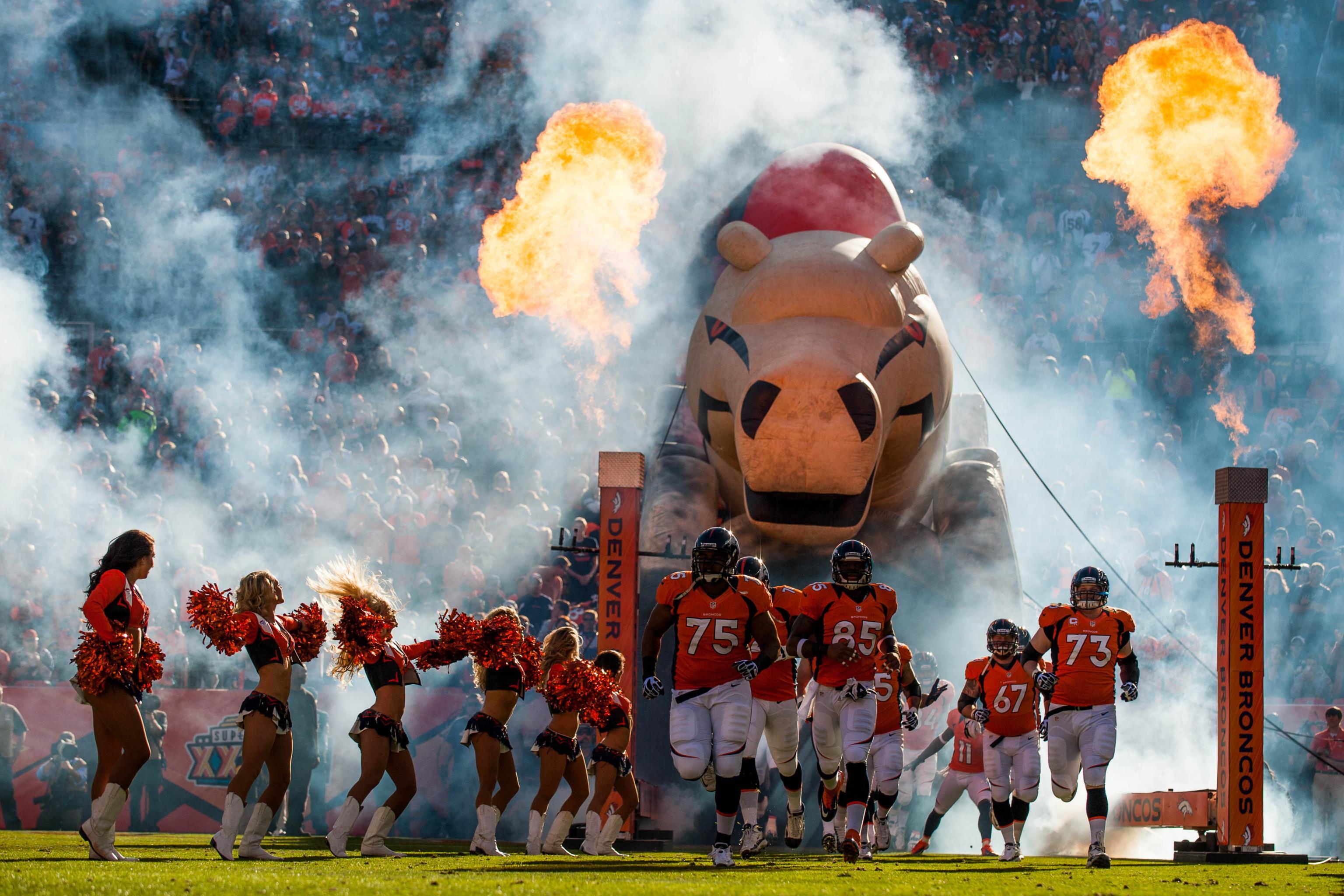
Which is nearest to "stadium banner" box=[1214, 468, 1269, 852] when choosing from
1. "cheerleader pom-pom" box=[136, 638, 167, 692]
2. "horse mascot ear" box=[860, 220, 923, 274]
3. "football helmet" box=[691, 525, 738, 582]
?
"horse mascot ear" box=[860, 220, 923, 274]

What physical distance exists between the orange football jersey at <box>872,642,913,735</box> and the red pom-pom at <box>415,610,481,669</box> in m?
2.79

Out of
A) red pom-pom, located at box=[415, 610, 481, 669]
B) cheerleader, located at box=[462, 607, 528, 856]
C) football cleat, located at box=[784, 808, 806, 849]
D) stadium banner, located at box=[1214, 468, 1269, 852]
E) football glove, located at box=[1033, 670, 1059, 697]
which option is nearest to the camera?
red pom-pom, located at box=[415, 610, 481, 669]

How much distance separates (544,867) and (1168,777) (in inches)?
333

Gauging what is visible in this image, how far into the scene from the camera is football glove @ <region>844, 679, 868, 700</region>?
929cm

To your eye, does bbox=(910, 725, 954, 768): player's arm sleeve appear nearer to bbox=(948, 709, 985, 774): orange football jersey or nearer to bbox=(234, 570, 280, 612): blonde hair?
bbox=(948, 709, 985, 774): orange football jersey

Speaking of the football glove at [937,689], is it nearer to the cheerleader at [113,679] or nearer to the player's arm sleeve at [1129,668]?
the player's arm sleeve at [1129,668]

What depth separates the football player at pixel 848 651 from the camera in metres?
9.27

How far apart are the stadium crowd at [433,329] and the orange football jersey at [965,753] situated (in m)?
4.18

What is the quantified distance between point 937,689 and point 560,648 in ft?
11.9

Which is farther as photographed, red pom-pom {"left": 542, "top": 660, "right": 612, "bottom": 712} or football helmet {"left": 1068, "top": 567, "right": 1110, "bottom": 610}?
football helmet {"left": 1068, "top": 567, "right": 1110, "bottom": 610}

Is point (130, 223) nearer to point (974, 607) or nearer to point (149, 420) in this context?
point (149, 420)

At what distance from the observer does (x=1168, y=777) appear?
47.5 feet

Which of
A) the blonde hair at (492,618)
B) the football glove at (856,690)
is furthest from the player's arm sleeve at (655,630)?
the football glove at (856,690)

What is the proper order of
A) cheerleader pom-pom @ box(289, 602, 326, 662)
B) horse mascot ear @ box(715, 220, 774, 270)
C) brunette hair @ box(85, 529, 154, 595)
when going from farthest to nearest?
horse mascot ear @ box(715, 220, 774, 270) → cheerleader pom-pom @ box(289, 602, 326, 662) → brunette hair @ box(85, 529, 154, 595)
